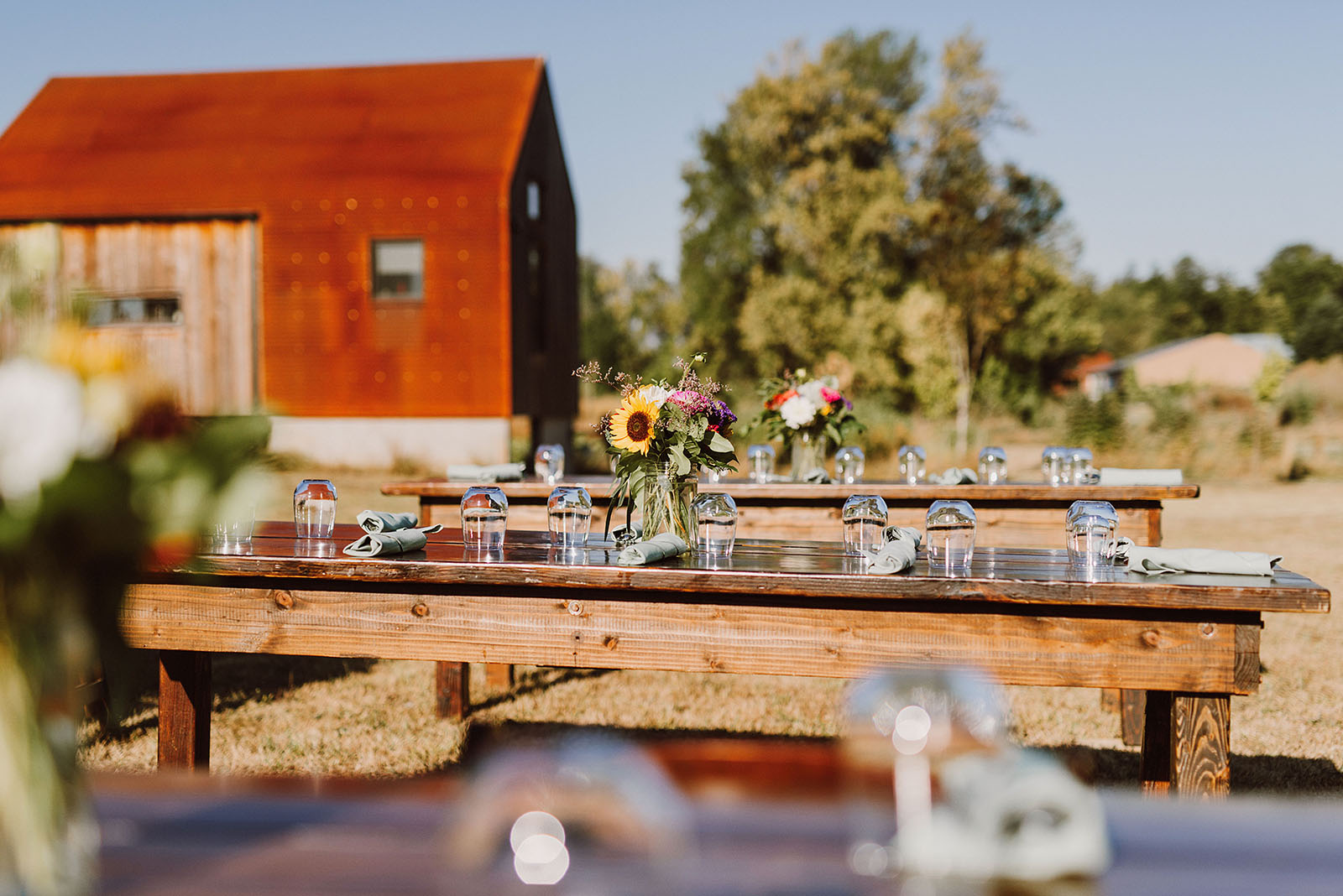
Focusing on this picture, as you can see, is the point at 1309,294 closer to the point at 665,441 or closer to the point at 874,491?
the point at 874,491

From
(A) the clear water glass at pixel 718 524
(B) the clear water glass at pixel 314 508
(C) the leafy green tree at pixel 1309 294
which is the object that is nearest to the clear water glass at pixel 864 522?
(A) the clear water glass at pixel 718 524

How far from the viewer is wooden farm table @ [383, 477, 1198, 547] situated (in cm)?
505

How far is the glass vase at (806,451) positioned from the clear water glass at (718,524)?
8.54ft

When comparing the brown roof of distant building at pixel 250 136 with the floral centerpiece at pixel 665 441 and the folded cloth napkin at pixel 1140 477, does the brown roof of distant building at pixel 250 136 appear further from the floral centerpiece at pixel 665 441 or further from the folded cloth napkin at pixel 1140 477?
the floral centerpiece at pixel 665 441

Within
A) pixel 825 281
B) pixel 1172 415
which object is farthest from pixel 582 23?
pixel 1172 415

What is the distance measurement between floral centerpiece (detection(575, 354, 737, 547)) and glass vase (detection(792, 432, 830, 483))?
7.89 ft

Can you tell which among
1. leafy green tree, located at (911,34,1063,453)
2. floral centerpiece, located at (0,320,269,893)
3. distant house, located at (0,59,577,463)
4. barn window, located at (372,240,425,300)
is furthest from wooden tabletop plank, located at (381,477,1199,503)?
leafy green tree, located at (911,34,1063,453)

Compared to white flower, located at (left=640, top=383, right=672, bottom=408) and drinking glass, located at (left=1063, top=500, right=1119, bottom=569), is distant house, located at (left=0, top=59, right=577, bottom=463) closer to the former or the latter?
white flower, located at (left=640, top=383, right=672, bottom=408)

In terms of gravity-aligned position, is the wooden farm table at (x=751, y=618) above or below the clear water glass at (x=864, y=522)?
below

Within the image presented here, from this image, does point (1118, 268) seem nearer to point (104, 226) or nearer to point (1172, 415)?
point (1172, 415)

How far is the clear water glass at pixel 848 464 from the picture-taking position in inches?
220

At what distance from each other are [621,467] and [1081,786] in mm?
2352

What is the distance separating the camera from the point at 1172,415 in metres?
17.8

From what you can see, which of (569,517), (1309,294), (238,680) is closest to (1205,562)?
(569,517)
